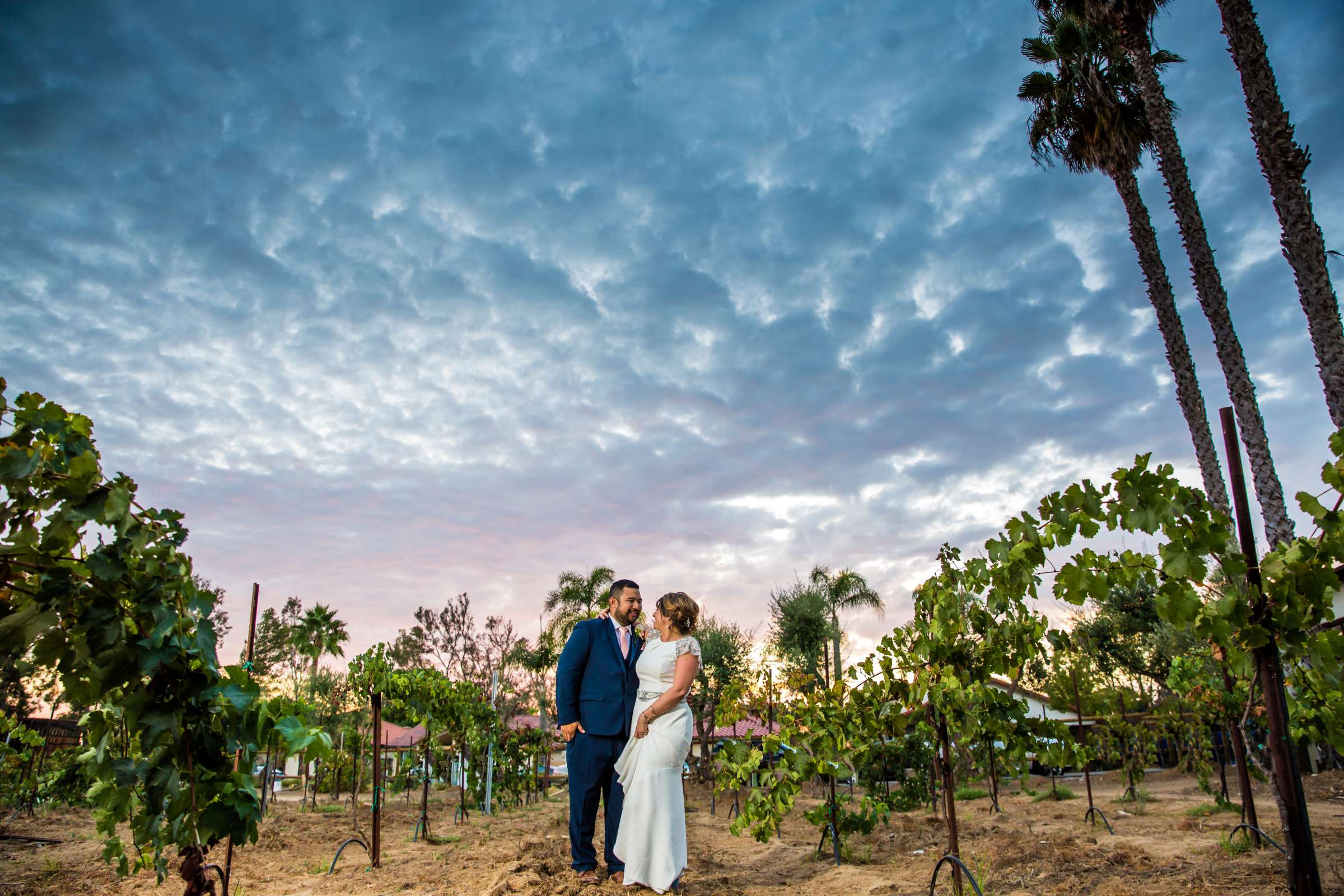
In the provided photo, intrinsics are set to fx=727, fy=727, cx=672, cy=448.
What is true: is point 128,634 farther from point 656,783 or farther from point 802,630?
point 802,630

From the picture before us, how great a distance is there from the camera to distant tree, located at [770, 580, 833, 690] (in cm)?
2352

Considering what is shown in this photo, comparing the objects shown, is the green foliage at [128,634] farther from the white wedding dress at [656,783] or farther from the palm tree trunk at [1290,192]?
the palm tree trunk at [1290,192]

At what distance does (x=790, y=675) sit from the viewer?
8836mm

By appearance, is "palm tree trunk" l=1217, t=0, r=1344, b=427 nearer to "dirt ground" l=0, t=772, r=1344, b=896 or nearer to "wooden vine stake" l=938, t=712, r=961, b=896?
"dirt ground" l=0, t=772, r=1344, b=896

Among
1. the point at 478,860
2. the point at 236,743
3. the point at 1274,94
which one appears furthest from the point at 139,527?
the point at 1274,94

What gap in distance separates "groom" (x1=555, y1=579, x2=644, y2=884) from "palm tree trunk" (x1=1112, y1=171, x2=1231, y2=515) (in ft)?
26.3

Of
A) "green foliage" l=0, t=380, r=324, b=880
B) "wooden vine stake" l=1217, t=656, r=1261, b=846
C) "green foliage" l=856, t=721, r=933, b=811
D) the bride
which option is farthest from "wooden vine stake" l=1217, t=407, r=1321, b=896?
"wooden vine stake" l=1217, t=656, r=1261, b=846

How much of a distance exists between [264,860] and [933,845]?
6219 mm

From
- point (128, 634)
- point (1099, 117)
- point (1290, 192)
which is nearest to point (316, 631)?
point (128, 634)

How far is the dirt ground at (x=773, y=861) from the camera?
4.63m

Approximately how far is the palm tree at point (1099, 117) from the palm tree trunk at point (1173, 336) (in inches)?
0.6

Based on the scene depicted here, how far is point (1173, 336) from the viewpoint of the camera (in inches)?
406

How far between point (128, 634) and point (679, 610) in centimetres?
301

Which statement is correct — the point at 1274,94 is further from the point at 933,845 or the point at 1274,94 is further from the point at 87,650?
the point at 87,650
